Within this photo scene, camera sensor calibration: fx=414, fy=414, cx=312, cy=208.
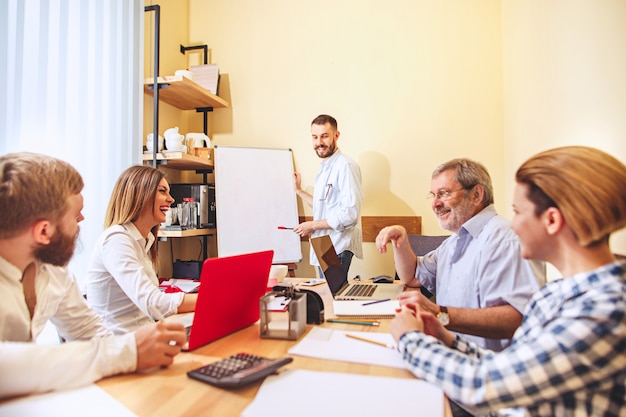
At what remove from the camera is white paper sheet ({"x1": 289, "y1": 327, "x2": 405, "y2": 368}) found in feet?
3.21

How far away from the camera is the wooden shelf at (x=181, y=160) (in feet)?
9.52

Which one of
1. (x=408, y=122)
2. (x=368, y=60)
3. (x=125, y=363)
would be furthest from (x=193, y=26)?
(x=125, y=363)

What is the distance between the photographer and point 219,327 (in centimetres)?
115

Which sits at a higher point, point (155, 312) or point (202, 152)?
point (202, 152)

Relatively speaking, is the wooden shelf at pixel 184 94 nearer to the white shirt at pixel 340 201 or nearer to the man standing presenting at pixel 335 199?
the man standing presenting at pixel 335 199

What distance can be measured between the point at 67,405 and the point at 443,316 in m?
0.98

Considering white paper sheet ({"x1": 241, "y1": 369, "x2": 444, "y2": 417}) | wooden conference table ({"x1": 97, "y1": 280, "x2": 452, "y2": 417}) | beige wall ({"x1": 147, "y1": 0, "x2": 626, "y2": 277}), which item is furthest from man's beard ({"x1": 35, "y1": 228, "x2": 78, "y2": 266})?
beige wall ({"x1": 147, "y1": 0, "x2": 626, "y2": 277})

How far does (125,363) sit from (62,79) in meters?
1.88

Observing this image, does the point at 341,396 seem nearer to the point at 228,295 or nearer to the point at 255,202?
the point at 228,295

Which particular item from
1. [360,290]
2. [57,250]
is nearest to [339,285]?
[360,290]

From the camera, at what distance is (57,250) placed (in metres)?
0.98

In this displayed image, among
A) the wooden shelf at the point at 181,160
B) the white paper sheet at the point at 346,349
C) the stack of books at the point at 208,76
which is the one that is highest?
the stack of books at the point at 208,76

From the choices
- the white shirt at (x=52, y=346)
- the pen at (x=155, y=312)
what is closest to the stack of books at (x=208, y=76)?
the pen at (x=155, y=312)

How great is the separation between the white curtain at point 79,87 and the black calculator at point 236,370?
4.77ft
